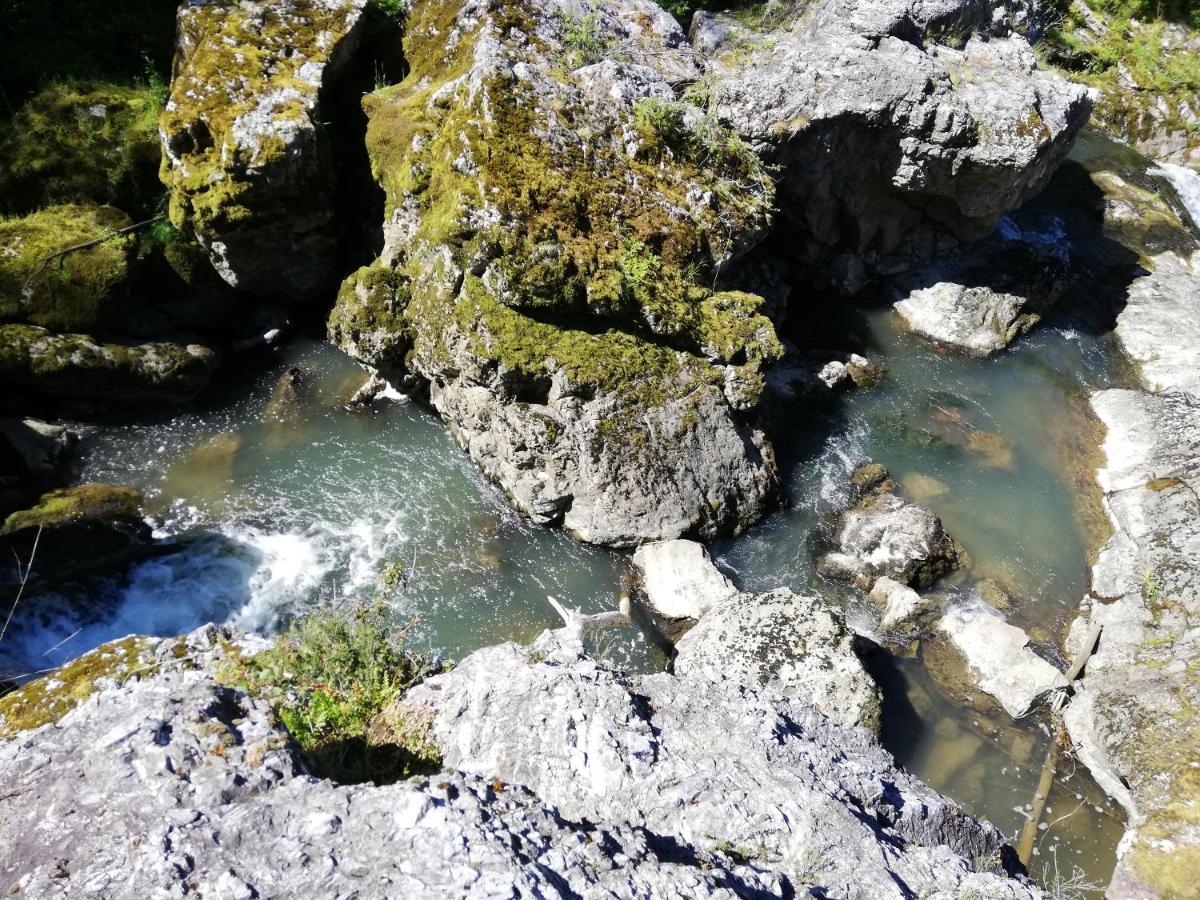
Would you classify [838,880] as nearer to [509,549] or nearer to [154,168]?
[509,549]

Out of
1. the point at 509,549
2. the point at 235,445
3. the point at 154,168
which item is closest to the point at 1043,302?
Answer: the point at 509,549

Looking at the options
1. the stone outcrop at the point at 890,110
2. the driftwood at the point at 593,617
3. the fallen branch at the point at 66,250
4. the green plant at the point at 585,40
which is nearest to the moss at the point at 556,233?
the green plant at the point at 585,40

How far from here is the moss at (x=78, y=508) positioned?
10.5 meters

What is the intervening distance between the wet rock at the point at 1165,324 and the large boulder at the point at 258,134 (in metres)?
16.8

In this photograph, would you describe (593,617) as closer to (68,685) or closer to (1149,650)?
(68,685)

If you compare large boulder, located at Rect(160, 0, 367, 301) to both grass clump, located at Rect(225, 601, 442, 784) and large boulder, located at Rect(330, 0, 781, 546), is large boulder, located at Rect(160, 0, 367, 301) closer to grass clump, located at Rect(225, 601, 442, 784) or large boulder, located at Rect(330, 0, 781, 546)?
large boulder, located at Rect(330, 0, 781, 546)

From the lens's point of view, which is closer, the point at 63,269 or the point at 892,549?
the point at 892,549

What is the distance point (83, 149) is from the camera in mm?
13328

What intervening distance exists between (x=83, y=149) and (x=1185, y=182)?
26.0m

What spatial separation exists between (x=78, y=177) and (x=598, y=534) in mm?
11356

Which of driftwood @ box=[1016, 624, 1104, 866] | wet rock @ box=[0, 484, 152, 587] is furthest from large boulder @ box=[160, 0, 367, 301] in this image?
driftwood @ box=[1016, 624, 1104, 866]

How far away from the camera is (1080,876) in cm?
863

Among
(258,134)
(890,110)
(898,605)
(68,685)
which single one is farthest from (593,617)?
(890,110)

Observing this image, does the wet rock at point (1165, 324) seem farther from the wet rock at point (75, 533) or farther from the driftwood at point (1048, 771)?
the wet rock at point (75, 533)
